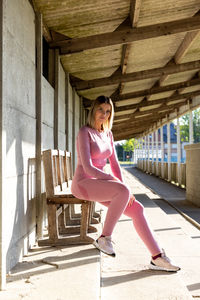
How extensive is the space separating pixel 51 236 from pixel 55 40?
3.11m

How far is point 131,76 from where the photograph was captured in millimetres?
8516

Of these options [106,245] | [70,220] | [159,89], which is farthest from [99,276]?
[159,89]

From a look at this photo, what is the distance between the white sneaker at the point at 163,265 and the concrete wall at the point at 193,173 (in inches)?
256

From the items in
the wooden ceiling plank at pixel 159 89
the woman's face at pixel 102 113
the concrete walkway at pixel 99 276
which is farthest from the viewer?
the wooden ceiling plank at pixel 159 89

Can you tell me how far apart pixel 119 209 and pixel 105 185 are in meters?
0.21

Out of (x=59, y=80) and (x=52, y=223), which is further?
(x=59, y=80)

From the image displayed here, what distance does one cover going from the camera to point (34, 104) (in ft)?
12.5

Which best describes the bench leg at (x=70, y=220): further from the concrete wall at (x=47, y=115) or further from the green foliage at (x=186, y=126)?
the green foliage at (x=186, y=126)

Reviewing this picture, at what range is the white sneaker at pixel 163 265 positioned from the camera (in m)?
2.70

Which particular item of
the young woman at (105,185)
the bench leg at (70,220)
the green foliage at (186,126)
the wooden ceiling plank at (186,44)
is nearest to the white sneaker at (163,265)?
the young woman at (105,185)

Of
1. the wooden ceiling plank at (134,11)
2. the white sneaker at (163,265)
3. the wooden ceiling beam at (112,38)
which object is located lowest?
the white sneaker at (163,265)

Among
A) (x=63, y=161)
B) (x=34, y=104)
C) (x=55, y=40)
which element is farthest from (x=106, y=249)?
(x=55, y=40)

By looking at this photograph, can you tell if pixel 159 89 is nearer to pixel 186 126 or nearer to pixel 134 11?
pixel 134 11

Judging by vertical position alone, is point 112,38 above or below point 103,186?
above
